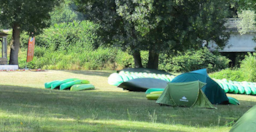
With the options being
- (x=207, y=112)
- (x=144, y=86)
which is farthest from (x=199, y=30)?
(x=207, y=112)

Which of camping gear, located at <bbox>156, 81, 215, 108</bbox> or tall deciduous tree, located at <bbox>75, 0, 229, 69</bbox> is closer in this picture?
camping gear, located at <bbox>156, 81, 215, 108</bbox>

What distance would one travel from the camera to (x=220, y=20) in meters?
24.3

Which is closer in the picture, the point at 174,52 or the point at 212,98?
the point at 212,98

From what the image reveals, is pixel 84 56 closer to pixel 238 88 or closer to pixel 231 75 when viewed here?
pixel 231 75

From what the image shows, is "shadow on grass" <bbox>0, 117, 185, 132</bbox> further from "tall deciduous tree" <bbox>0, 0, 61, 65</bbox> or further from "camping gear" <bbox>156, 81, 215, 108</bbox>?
"tall deciduous tree" <bbox>0, 0, 61, 65</bbox>

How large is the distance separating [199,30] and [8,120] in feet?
58.3

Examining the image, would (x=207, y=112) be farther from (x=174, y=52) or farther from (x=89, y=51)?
(x=89, y=51)

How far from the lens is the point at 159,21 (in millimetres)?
22516

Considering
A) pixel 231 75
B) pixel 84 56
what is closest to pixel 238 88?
pixel 231 75

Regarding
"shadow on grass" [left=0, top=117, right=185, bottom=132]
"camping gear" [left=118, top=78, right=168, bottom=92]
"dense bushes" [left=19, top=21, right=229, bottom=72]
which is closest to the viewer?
"shadow on grass" [left=0, top=117, right=185, bottom=132]

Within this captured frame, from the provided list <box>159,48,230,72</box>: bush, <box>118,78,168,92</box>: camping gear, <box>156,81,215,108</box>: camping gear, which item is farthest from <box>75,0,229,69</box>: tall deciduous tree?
<box>156,81,215,108</box>: camping gear

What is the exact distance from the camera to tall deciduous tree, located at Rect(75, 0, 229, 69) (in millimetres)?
22531

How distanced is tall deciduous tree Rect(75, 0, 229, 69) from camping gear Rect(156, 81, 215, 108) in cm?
1083

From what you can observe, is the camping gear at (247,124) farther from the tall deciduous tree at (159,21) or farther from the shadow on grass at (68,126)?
the tall deciduous tree at (159,21)
